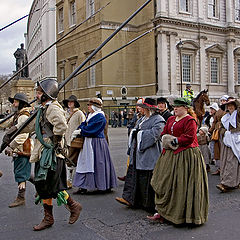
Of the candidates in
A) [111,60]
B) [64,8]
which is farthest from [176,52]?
[64,8]

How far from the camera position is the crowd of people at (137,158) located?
5.03m

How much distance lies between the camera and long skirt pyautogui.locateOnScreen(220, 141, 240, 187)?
7336mm

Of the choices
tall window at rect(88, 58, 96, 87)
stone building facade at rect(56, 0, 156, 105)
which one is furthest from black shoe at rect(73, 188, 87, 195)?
tall window at rect(88, 58, 96, 87)

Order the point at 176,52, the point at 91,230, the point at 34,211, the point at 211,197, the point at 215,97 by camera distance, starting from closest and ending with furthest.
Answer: the point at 91,230
the point at 34,211
the point at 211,197
the point at 176,52
the point at 215,97

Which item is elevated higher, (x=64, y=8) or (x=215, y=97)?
(x=64, y=8)

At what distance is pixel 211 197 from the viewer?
6.94 m

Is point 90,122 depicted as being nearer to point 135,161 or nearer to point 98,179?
point 98,179

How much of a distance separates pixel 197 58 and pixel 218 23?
196 inches

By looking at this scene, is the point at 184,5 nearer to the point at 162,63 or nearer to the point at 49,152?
the point at 162,63

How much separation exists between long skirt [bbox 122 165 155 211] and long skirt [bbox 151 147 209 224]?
0.53m

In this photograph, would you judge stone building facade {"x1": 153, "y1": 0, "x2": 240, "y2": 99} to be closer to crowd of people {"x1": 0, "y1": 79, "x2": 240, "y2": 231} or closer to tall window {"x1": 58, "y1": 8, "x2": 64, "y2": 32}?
tall window {"x1": 58, "y1": 8, "x2": 64, "y2": 32}

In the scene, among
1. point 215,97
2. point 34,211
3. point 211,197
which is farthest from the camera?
point 215,97

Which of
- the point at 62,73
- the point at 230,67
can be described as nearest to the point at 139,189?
the point at 230,67

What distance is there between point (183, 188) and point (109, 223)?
126 cm
